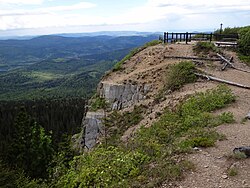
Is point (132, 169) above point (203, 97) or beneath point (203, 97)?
beneath

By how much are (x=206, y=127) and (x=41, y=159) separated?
27643 mm

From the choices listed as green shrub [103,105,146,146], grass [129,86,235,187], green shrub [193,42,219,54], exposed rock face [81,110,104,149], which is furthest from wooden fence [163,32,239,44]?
grass [129,86,235,187]

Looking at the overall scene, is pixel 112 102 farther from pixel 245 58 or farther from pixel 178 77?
pixel 245 58

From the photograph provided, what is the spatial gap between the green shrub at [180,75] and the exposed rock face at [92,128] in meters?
5.10

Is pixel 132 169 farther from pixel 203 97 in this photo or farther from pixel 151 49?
pixel 151 49

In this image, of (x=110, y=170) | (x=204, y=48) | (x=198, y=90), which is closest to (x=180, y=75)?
(x=198, y=90)

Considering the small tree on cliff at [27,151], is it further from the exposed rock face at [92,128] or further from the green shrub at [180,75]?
the green shrub at [180,75]

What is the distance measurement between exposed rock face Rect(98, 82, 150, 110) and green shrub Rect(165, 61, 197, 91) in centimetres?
174

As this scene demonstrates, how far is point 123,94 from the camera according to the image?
69.1 feet

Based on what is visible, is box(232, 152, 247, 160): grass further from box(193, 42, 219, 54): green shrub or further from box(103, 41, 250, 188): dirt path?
box(193, 42, 219, 54): green shrub

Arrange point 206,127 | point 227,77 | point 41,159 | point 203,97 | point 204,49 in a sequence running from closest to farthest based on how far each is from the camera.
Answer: point 206,127
point 203,97
point 227,77
point 204,49
point 41,159

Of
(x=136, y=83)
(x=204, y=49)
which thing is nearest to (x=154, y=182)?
(x=136, y=83)

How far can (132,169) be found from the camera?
31.3 feet

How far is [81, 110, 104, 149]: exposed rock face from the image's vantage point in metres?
19.8
